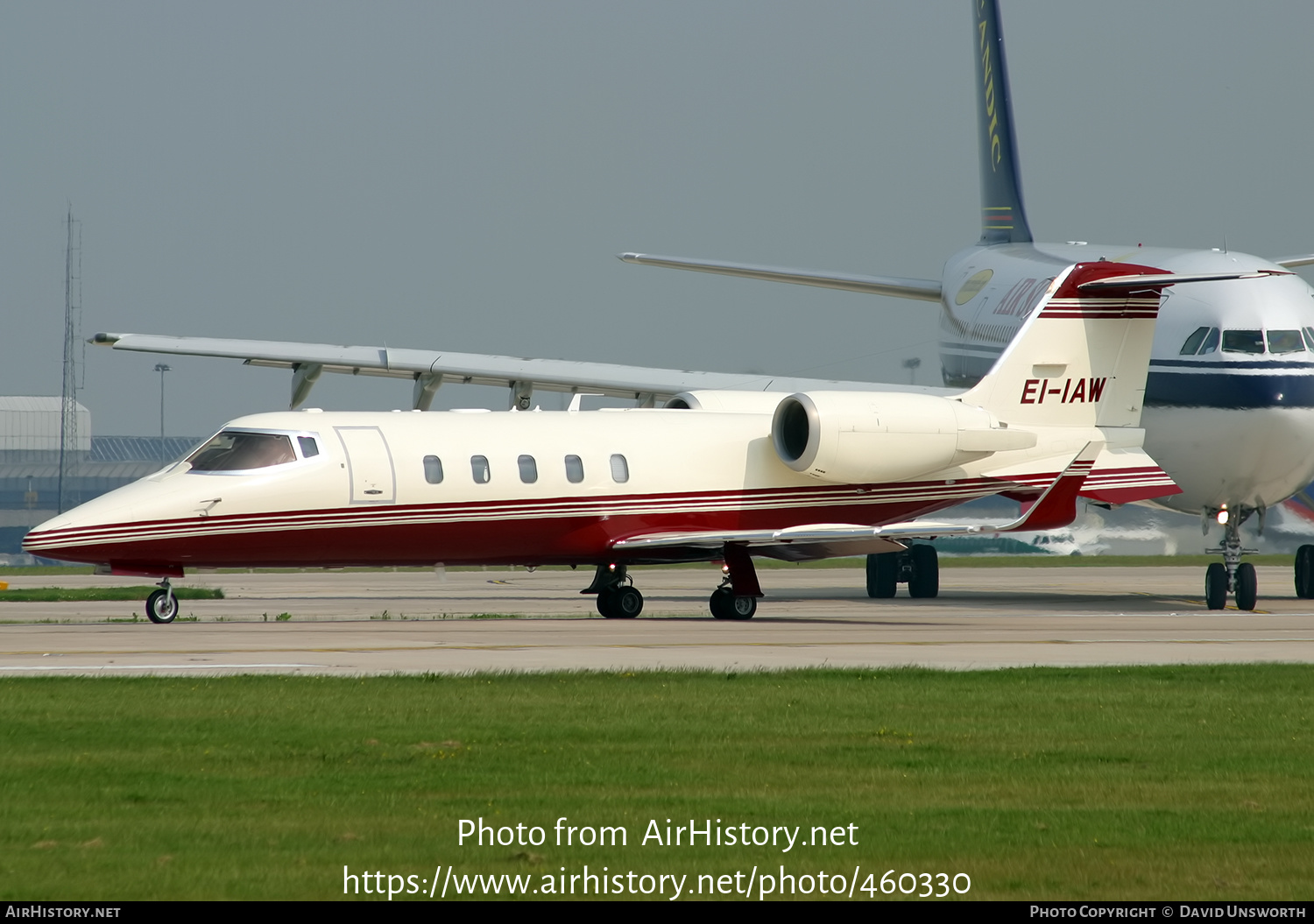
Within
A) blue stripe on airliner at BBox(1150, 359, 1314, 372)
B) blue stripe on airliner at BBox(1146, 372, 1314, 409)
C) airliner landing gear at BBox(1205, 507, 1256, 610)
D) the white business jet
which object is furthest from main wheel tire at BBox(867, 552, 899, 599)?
blue stripe on airliner at BBox(1150, 359, 1314, 372)

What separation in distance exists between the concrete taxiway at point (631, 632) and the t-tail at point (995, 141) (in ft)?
34.6

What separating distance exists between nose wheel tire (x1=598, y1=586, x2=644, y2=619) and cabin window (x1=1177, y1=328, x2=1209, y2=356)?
9.63 m

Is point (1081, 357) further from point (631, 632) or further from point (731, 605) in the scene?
point (631, 632)

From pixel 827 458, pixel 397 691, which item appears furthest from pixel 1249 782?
pixel 827 458

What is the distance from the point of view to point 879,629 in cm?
2169

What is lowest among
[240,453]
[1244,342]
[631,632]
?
[631,632]

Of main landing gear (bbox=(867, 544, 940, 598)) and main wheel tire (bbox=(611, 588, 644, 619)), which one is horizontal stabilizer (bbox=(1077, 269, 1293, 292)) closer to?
main landing gear (bbox=(867, 544, 940, 598))

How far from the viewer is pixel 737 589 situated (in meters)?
23.5

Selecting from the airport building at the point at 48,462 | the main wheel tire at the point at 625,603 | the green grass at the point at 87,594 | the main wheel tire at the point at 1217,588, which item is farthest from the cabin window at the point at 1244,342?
the airport building at the point at 48,462

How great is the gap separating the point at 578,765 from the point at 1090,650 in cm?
927

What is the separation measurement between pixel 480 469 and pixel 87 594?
1173 cm

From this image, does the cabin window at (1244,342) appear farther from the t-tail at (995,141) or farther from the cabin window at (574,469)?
the t-tail at (995,141)

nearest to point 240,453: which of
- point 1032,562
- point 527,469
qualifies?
point 527,469

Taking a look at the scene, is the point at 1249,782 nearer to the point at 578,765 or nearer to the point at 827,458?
the point at 578,765
